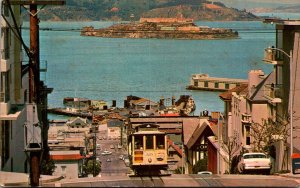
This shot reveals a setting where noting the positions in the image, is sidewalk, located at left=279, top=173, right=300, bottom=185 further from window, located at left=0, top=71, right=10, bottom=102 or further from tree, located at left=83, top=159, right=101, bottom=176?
tree, located at left=83, top=159, right=101, bottom=176

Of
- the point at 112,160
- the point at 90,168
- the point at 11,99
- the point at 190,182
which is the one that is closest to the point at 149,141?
the point at 190,182

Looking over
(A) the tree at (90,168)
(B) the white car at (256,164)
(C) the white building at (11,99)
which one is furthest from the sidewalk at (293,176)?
(A) the tree at (90,168)

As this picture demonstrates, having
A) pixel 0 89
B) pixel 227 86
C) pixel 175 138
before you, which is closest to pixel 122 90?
pixel 227 86

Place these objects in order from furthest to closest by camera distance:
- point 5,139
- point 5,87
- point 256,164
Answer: point 5,87, point 256,164, point 5,139

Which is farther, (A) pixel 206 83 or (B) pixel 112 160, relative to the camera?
(A) pixel 206 83

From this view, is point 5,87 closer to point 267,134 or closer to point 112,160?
point 267,134

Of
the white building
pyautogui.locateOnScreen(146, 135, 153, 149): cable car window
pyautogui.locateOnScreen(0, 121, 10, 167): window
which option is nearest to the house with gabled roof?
the white building

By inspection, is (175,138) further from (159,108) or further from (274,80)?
(159,108)

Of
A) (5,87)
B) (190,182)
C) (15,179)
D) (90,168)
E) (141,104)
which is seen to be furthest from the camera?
(141,104)
